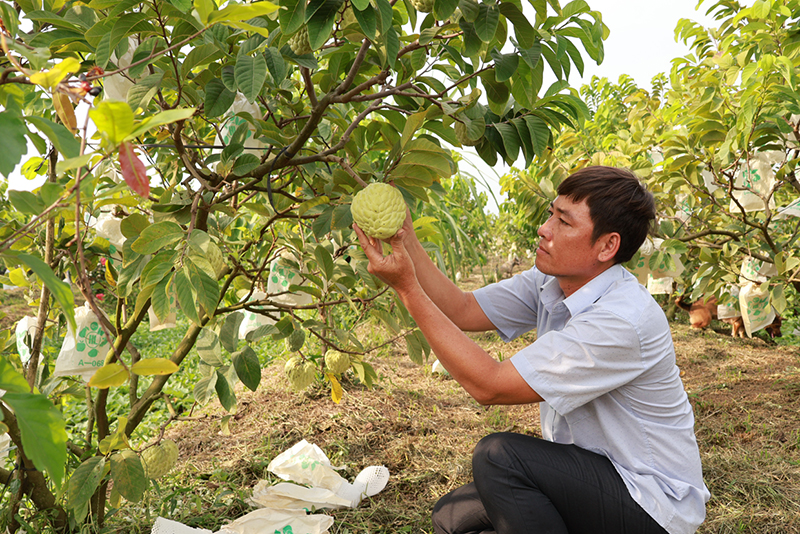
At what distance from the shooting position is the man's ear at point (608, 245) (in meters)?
1.34

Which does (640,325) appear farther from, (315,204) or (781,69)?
(781,69)

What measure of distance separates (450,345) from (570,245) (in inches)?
16.9

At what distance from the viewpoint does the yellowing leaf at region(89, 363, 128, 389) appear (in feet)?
2.03

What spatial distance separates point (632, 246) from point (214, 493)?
60.6 inches

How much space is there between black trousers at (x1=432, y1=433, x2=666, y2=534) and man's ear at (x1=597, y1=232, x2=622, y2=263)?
1.55 ft

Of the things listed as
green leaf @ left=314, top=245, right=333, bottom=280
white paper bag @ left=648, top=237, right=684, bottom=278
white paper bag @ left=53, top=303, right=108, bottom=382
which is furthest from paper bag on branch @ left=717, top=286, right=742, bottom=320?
white paper bag @ left=53, top=303, right=108, bottom=382

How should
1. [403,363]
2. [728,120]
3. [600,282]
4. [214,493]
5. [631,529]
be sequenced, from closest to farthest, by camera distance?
[631,529] → [600,282] → [214,493] → [728,120] → [403,363]

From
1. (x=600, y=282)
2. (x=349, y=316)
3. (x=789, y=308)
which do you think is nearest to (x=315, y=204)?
(x=600, y=282)

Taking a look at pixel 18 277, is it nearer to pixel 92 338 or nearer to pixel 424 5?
pixel 92 338

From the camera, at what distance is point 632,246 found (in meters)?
1.38

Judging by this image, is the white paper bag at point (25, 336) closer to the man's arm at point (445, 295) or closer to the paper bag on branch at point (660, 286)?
the man's arm at point (445, 295)

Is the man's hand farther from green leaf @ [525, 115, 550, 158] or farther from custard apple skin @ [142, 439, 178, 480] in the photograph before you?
custard apple skin @ [142, 439, 178, 480]

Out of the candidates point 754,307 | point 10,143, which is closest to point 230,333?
point 10,143


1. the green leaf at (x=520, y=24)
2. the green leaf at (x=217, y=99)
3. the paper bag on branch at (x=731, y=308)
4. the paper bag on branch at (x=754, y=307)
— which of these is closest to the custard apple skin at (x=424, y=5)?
the green leaf at (x=520, y=24)
